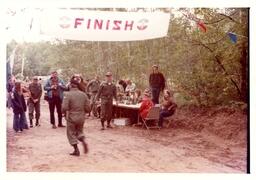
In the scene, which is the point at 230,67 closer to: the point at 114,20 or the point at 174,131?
the point at 174,131

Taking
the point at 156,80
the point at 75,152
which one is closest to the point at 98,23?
the point at 156,80

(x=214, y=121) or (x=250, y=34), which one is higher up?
(x=250, y=34)

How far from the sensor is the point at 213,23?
15.5ft

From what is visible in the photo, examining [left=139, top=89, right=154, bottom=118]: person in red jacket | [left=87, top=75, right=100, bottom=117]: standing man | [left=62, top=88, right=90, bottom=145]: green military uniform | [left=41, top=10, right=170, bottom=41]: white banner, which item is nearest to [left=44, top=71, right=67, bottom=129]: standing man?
[left=62, top=88, right=90, bottom=145]: green military uniform

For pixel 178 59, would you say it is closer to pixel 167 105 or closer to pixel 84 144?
pixel 167 105

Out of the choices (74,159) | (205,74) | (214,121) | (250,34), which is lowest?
(74,159)

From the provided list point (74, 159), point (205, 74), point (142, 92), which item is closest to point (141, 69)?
point (142, 92)

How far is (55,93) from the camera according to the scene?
15.6 feet

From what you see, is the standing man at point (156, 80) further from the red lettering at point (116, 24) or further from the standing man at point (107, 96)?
the red lettering at point (116, 24)

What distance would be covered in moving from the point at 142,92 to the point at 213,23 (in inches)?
29.4

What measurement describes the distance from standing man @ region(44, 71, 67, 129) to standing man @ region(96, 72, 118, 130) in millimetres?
287

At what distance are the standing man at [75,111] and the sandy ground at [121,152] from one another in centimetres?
5

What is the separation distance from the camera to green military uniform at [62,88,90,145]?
470 cm

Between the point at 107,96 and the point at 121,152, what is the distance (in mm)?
441
